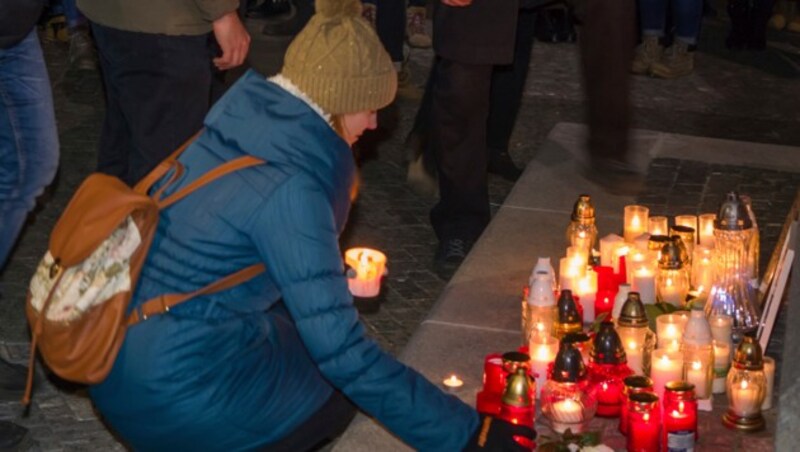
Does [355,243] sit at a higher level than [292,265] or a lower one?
lower

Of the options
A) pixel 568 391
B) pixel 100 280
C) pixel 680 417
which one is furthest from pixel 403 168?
pixel 100 280

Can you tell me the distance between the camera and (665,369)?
492cm

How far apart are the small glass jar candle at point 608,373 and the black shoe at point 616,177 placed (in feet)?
6.73

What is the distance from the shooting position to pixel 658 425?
4570mm

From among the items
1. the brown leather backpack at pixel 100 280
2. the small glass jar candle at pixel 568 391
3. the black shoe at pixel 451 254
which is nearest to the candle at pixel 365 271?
the small glass jar candle at pixel 568 391

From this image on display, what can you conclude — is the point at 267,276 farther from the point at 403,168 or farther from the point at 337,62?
the point at 403,168

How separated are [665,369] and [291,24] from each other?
22.6ft

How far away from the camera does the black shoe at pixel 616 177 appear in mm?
6984

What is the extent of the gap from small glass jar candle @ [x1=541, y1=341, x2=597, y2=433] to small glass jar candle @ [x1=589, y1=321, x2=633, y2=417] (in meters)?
0.11

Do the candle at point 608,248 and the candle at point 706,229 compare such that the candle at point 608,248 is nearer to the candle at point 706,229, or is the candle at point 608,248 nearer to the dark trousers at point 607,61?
the candle at point 706,229

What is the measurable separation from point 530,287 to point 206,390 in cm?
173

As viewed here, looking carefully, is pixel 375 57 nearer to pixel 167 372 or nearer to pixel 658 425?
pixel 167 372

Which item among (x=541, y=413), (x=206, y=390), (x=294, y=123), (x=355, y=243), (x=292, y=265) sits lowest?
(x=355, y=243)

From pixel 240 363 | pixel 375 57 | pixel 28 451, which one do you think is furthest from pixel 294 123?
pixel 28 451
